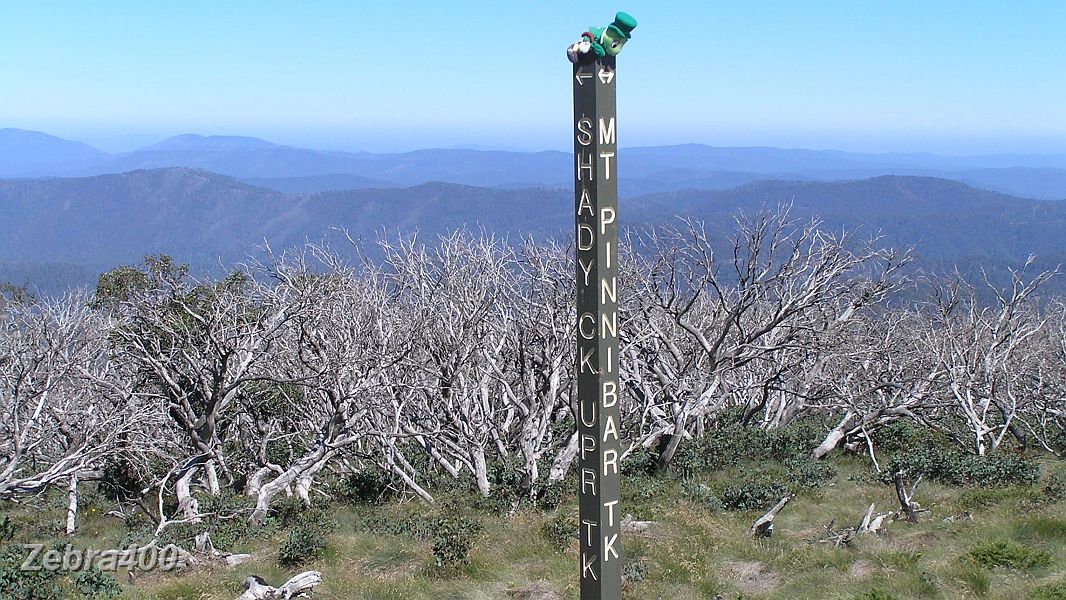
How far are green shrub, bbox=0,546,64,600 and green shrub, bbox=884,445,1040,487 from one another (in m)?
12.2

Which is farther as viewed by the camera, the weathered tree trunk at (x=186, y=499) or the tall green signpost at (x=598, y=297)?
the weathered tree trunk at (x=186, y=499)

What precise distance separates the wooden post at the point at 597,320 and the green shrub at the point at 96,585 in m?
6.03

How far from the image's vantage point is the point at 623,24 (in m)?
5.42

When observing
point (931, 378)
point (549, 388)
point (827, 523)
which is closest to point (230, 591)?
point (549, 388)

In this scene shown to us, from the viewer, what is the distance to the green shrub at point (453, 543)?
10172 millimetres

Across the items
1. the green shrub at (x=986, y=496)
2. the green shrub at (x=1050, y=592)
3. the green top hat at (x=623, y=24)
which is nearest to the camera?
the green top hat at (x=623, y=24)

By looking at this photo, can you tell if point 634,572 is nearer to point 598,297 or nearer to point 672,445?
point 598,297

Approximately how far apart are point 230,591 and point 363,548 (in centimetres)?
212

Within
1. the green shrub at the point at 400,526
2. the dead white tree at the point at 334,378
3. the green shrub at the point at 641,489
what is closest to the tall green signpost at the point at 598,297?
the green shrub at the point at 400,526

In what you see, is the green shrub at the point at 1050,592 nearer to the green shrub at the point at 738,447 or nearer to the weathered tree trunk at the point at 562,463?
the weathered tree trunk at the point at 562,463

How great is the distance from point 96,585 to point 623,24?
27.5 ft

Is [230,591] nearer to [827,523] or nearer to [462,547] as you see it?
[462,547]

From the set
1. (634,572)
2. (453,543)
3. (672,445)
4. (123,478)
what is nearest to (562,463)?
(672,445)

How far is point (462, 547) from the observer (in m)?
10.3
